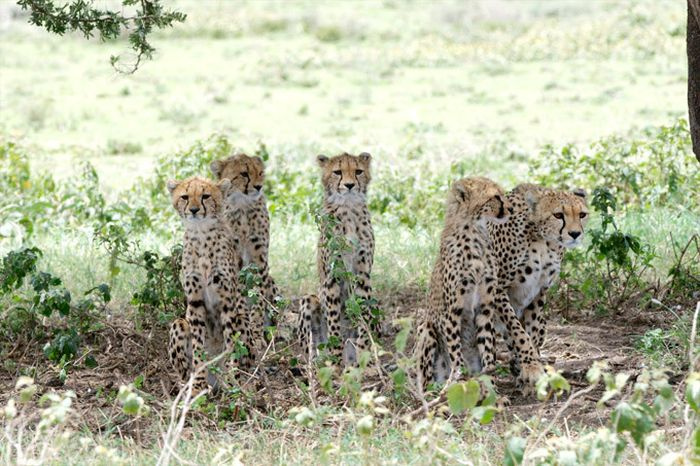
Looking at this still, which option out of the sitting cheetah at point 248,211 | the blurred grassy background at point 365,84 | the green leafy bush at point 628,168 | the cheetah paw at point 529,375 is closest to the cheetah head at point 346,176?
the sitting cheetah at point 248,211

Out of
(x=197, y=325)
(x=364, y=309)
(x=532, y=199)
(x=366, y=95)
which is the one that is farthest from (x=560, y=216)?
(x=366, y=95)

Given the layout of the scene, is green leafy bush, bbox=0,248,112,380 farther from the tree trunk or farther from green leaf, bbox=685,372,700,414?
the tree trunk

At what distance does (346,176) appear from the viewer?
5383mm

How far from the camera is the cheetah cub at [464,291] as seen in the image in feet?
15.4

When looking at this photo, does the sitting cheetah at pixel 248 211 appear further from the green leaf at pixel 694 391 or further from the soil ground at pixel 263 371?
the green leaf at pixel 694 391

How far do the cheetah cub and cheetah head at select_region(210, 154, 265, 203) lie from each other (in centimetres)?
129

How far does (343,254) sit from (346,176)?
352 mm

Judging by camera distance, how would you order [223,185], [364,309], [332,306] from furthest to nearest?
[332,306] → [364,309] → [223,185]

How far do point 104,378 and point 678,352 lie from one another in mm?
2343

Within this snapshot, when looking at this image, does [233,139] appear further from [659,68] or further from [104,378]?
[104,378]

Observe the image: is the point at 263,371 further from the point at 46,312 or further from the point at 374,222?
the point at 374,222

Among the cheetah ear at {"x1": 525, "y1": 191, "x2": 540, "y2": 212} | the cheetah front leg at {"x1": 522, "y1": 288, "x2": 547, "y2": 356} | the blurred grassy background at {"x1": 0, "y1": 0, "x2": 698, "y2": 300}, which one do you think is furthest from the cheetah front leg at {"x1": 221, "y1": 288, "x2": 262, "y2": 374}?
the cheetah ear at {"x1": 525, "y1": 191, "x2": 540, "y2": 212}

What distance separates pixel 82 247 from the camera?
705 cm

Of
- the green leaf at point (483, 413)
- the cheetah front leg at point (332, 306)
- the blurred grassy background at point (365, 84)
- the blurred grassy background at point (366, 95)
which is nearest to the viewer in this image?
the green leaf at point (483, 413)
